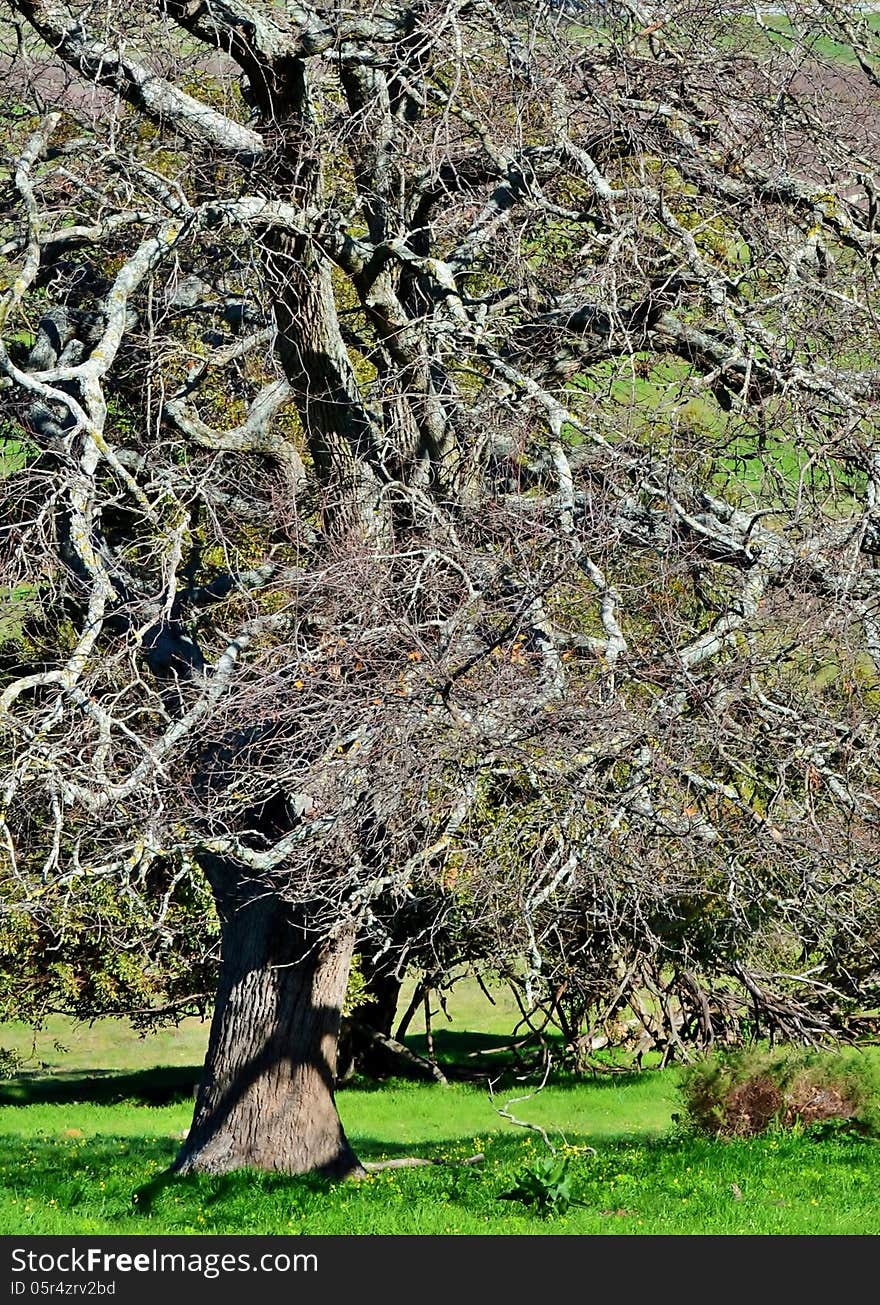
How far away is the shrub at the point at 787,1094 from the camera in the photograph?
10656mm

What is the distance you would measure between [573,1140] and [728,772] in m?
5.23

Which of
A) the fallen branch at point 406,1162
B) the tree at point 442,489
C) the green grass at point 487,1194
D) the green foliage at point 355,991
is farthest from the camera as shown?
the green foliage at point 355,991

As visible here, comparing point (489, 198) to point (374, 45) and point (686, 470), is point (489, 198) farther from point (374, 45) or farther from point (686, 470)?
point (686, 470)

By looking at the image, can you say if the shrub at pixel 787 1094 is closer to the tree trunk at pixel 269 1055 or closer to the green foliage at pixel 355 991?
the tree trunk at pixel 269 1055

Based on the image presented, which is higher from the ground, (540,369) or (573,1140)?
(540,369)

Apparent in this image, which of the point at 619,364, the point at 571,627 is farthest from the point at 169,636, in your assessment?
the point at 619,364

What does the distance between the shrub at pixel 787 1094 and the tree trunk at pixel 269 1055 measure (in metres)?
3.08

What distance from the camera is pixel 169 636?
9188 mm

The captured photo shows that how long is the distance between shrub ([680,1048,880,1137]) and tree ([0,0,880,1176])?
1.64 metres

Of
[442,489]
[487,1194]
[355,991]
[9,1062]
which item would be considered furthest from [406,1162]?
[9,1062]

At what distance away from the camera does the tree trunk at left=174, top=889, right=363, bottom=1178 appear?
930cm

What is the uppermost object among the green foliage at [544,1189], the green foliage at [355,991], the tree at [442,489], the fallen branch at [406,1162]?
the tree at [442,489]

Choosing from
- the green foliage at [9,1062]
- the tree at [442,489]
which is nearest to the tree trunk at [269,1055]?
the tree at [442,489]

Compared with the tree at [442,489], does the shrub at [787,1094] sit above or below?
below
